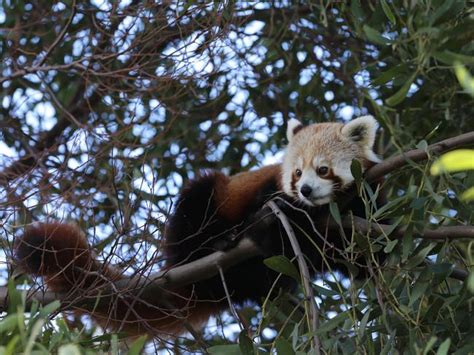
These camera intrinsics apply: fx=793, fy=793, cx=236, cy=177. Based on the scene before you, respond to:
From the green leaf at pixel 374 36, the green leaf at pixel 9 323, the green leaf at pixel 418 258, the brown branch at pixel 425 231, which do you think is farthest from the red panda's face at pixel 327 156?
the green leaf at pixel 9 323

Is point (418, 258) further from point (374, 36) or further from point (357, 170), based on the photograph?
point (374, 36)

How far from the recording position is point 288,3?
536cm

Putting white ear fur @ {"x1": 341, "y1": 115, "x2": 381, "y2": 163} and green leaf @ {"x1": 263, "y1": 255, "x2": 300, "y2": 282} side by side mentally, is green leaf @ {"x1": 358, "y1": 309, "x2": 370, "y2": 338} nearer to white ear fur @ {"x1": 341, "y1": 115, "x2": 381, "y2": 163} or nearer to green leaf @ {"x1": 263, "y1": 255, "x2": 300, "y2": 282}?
green leaf @ {"x1": 263, "y1": 255, "x2": 300, "y2": 282}

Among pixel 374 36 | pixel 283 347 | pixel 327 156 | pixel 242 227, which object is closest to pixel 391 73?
pixel 374 36

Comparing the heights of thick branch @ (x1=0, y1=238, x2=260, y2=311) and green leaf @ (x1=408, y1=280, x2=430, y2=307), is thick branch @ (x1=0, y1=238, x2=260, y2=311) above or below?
above

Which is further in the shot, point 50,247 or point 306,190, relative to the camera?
point 306,190

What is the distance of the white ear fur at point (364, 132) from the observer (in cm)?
409

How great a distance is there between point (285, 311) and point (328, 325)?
1088 mm

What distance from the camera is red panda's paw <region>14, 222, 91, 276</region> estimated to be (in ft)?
11.3

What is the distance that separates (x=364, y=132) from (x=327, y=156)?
0.24m

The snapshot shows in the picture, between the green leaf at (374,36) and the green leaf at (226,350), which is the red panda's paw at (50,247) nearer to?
the green leaf at (226,350)

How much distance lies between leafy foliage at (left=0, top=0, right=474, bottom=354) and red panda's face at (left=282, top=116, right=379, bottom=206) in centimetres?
20

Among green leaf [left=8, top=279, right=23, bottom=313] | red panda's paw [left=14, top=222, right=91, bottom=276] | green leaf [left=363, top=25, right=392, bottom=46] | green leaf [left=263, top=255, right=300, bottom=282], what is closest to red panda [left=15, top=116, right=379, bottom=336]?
red panda's paw [left=14, top=222, right=91, bottom=276]

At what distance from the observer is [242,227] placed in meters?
4.02
